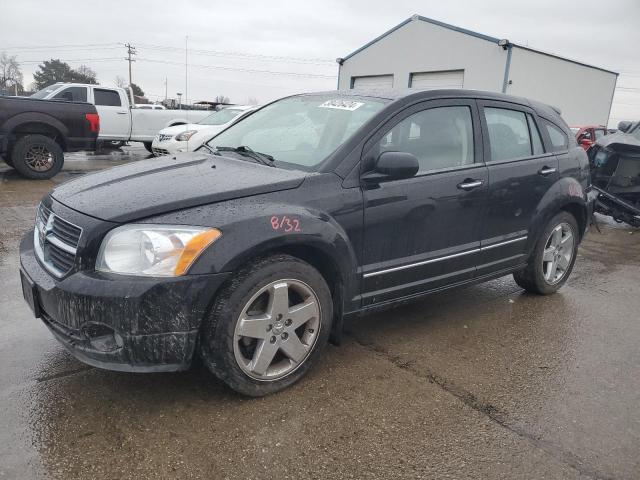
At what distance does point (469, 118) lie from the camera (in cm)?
370

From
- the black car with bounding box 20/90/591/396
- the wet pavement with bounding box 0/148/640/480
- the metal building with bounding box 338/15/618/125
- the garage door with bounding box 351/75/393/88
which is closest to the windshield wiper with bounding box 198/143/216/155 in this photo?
the black car with bounding box 20/90/591/396

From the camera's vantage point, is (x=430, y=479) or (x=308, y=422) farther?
(x=308, y=422)

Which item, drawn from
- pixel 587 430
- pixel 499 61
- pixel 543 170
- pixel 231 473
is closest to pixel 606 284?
pixel 543 170

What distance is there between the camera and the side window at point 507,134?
384 cm

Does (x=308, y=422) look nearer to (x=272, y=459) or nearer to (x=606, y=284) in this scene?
(x=272, y=459)

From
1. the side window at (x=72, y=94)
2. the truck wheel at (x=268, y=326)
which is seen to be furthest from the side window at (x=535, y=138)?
the side window at (x=72, y=94)

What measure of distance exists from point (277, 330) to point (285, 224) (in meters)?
0.57

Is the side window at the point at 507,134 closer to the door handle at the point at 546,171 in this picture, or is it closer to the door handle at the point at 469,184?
the door handle at the point at 546,171

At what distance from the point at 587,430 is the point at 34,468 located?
2.61m

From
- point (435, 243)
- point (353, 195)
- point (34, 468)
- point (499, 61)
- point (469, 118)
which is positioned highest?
point (499, 61)

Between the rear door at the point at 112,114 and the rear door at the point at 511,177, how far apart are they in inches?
462

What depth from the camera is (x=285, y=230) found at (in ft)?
8.63

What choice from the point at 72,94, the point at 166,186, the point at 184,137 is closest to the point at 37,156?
the point at 184,137

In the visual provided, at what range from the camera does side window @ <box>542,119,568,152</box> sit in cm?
441
